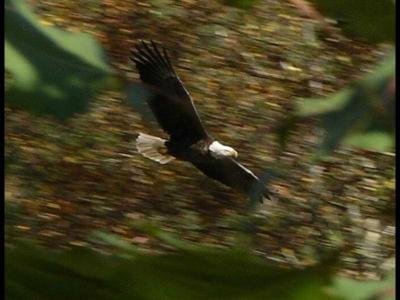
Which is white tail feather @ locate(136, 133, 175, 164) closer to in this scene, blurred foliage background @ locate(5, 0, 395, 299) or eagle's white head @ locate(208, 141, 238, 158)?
blurred foliage background @ locate(5, 0, 395, 299)

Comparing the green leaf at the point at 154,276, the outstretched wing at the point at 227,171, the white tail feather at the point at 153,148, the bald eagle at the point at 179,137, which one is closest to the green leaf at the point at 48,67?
the green leaf at the point at 154,276

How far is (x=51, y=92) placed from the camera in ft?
1.44

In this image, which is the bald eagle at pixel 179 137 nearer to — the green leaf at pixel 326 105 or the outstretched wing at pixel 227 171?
the outstretched wing at pixel 227 171

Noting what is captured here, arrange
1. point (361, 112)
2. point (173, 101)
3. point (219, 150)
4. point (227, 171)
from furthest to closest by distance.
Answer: point (227, 171)
point (219, 150)
point (173, 101)
point (361, 112)

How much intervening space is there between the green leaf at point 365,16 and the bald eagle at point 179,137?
120cm

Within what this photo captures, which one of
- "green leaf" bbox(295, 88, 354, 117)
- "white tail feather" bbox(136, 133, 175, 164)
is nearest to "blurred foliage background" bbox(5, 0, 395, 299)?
"white tail feather" bbox(136, 133, 175, 164)

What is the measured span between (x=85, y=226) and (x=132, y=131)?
2.14 feet

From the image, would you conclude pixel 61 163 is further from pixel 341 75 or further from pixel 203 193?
pixel 341 75

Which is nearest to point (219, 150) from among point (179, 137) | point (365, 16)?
point (179, 137)

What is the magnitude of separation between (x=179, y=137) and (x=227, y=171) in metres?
0.39

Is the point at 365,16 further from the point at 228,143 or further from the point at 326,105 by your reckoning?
the point at 228,143

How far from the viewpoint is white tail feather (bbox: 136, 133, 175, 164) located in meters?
2.59

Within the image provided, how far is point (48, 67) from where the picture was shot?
0.44 m

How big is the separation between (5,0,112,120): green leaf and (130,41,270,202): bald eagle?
1239 millimetres
